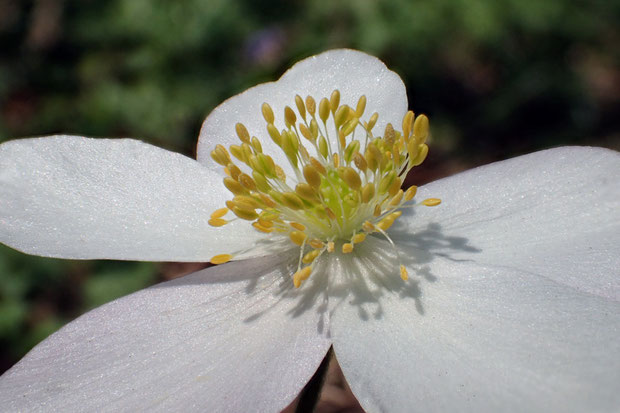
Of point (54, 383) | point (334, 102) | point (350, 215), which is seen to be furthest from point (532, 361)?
point (54, 383)

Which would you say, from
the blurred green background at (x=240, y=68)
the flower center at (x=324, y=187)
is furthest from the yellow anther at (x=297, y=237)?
the blurred green background at (x=240, y=68)

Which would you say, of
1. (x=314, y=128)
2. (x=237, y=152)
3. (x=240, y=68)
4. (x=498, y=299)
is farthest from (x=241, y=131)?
(x=240, y=68)

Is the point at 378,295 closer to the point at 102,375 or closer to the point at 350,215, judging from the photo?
the point at 350,215

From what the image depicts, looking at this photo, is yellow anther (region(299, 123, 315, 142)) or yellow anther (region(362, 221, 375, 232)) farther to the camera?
yellow anther (region(299, 123, 315, 142))

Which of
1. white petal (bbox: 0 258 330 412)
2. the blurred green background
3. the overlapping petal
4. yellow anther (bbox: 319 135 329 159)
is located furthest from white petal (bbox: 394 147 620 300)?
the blurred green background

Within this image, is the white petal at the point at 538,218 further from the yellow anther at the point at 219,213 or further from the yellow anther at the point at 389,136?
the yellow anther at the point at 219,213

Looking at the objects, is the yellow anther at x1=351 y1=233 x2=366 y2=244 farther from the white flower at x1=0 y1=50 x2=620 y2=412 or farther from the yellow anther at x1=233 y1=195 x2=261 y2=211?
the yellow anther at x1=233 y1=195 x2=261 y2=211

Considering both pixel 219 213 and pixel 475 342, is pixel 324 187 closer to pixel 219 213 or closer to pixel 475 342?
pixel 219 213
